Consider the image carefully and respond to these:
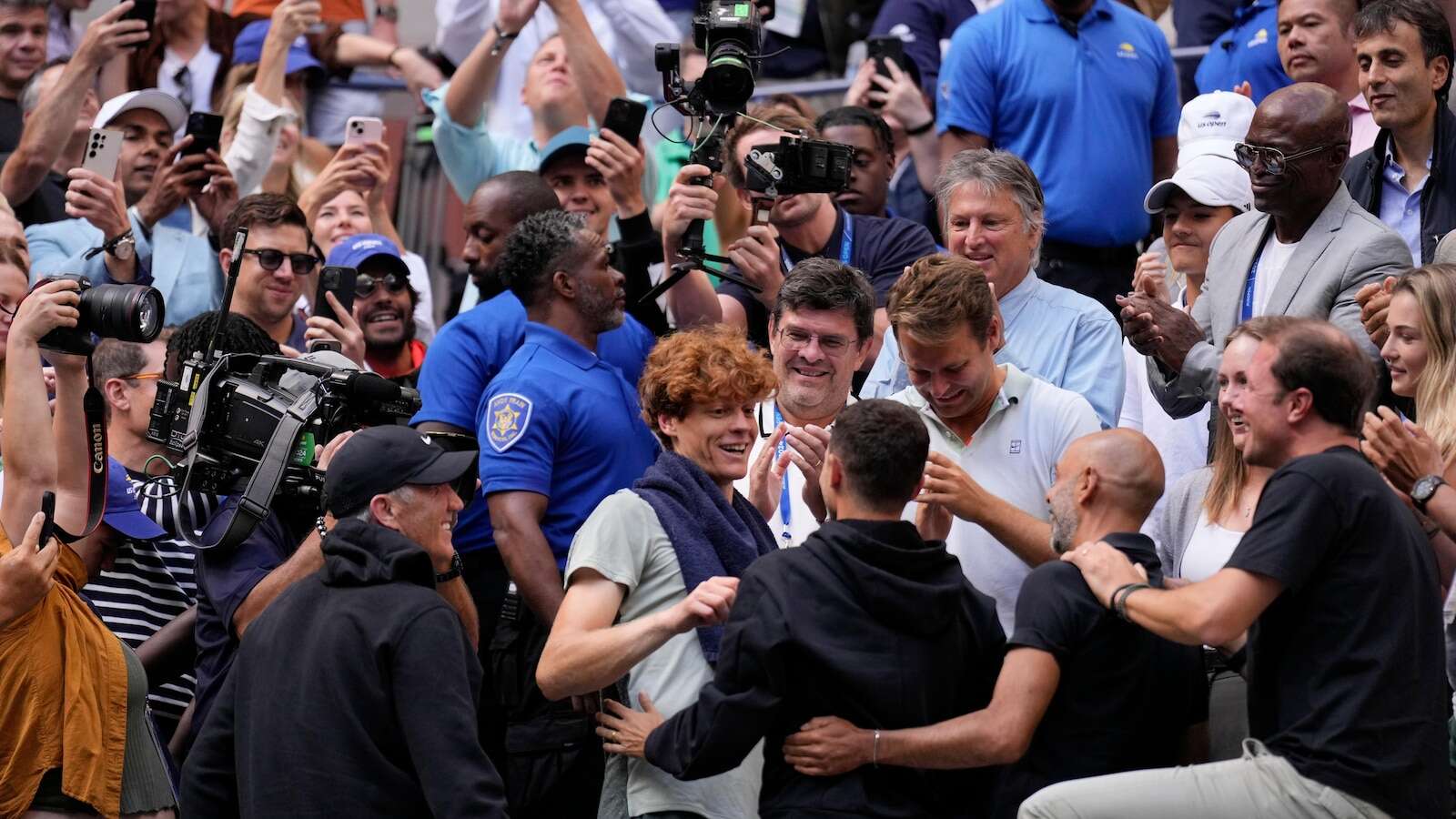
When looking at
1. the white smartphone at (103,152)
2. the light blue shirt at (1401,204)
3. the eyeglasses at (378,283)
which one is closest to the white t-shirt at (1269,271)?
the light blue shirt at (1401,204)

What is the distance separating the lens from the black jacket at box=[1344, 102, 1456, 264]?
614cm

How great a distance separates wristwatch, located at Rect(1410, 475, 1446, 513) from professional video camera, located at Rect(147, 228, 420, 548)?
2794mm

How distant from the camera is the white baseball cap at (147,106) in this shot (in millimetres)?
7629

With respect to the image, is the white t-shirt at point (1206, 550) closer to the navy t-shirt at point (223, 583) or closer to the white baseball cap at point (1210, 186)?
the white baseball cap at point (1210, 186)

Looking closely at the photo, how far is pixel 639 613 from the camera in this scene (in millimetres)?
4688

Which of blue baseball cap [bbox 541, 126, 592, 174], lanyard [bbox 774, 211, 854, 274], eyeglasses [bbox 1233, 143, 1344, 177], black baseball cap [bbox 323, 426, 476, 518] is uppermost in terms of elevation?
eyeglasses [bbox 1233, 143, 1344, 177]

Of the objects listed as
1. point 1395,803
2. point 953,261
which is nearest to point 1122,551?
point 1395,803

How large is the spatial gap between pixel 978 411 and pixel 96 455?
2.48 metres

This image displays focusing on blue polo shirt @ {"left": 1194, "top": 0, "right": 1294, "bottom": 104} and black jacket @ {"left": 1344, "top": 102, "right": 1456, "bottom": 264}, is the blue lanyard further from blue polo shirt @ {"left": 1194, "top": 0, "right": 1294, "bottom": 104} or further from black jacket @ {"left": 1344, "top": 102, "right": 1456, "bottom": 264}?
blue polo shirt @ {"left": 1194, "top": 0, "right": 1294, "bottom": 104}

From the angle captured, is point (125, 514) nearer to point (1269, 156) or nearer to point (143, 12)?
point (143, 12)

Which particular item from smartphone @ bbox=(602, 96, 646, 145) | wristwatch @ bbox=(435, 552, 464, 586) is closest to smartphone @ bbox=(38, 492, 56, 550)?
wristwatch @ bbox=(435, 552, 464, 586)

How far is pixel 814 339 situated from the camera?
18.0ft

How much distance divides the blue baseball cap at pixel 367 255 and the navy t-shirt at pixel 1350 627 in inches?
168

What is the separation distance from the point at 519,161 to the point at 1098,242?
2.56m
